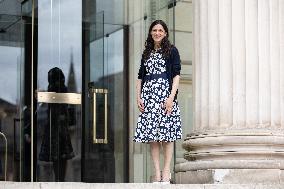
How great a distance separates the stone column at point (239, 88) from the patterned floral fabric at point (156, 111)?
0.38 meters

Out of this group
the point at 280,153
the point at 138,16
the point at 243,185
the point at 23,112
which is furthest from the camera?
the point at 138,16

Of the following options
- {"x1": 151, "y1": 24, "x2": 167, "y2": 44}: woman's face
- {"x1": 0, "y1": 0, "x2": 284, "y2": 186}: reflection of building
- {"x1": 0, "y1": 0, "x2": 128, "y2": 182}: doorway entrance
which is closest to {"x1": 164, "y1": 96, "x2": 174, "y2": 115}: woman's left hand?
{"x1": 0, "y1": 0, "x2": 284, "y2": 186}: reflection of building

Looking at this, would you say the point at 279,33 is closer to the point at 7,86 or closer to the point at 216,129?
the point at 216,129

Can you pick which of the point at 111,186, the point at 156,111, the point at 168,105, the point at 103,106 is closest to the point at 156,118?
the point at 156,111

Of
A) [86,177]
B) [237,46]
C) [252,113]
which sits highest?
[237,46]

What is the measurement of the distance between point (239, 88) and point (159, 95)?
848 millimetres

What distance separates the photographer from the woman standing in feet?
31.2

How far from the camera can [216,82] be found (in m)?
9.70

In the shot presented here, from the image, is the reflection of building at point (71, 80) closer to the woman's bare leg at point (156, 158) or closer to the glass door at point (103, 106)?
the glass door at point (103, 106)

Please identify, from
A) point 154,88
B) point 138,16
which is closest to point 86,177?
point 138,16

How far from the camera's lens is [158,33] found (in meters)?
9.55

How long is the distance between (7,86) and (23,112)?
42cm

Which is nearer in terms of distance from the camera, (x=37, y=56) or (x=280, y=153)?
(x=280, y=153)

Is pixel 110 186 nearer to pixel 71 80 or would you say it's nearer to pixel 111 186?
pixel 111 186
